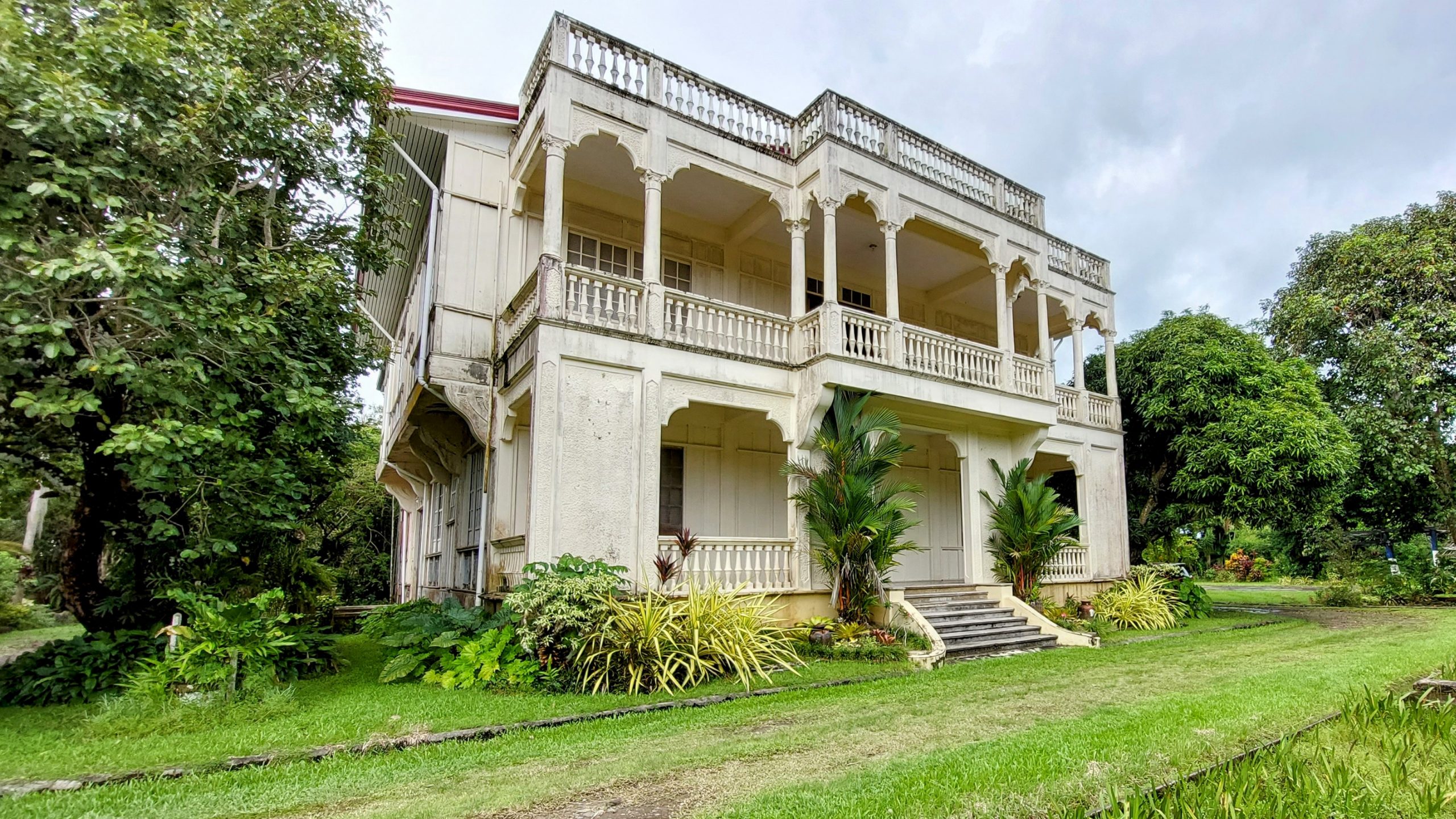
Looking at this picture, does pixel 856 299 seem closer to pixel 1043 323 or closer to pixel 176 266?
pixel 1043 323

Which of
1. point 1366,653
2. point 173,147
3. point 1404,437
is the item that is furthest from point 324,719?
point 1404,437

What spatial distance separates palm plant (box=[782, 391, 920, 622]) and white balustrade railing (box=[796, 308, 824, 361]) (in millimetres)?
760

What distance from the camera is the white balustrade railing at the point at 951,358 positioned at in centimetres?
1131

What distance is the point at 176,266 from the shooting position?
6.46 meters


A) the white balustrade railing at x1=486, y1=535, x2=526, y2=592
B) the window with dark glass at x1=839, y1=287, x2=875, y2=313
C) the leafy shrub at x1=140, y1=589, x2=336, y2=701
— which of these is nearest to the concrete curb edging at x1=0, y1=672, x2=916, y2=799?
the leafy shrub at x1=140, y1=589, x2=336, y2=701

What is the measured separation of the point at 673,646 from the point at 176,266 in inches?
232

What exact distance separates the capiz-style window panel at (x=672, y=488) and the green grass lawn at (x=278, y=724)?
4.08 m

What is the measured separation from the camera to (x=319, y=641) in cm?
861

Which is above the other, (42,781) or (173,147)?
(173,147)

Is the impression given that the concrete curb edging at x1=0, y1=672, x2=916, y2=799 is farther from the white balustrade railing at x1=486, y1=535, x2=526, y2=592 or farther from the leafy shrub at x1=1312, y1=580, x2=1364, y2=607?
the leafy shrub at x1=1312, y1=580, x2=1364, y2=607

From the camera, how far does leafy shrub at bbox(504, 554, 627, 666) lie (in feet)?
24.2

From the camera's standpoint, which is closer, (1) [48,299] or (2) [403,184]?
(1) [48,299]

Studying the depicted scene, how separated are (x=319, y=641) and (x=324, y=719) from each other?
307 centimetres

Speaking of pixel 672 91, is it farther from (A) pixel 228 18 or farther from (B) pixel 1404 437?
(B) pixel 1404 437
